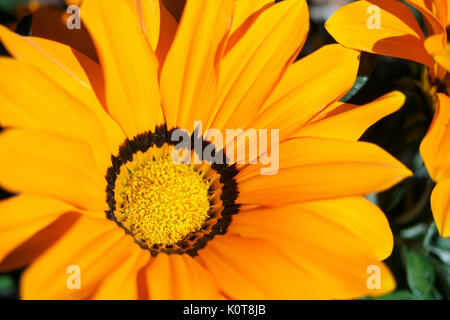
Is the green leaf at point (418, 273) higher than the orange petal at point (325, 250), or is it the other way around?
the orange petal at point (325, 250)

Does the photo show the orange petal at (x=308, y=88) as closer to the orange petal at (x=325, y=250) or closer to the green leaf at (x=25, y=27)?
the orange petal at (x=325, y=250)

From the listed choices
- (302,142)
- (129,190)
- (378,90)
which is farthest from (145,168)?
(378,90)

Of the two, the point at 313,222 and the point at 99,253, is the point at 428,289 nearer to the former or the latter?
the point at 313,222

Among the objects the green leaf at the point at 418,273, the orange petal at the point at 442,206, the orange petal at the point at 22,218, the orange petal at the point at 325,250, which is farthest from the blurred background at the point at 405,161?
the orange petal at the point at 325,250

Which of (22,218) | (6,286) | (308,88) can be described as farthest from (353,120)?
(6,286)

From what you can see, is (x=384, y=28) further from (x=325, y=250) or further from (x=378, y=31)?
(x=325, y=250)

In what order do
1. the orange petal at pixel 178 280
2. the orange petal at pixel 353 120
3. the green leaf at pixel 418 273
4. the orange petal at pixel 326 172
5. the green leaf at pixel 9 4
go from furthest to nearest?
the green leaf at pixel 9 4 → the green leaf at pixel 418 273 → the orange petal at pixel 353 120 → the orange petal at pixel 326 172 → the orange petal at pixel 178 280
